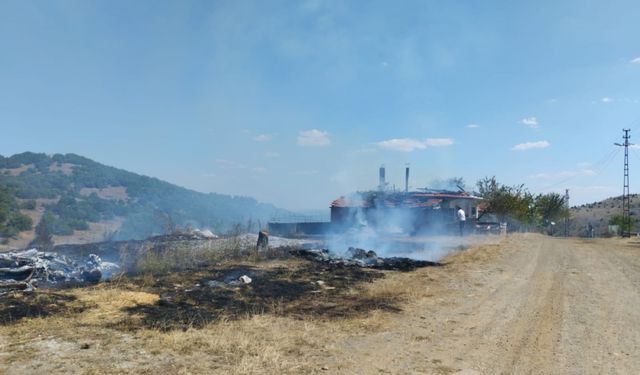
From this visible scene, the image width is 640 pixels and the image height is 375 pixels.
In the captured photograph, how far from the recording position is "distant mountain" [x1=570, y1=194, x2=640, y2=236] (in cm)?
6308

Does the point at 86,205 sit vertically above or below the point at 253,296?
above

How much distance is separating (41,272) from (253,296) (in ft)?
19.0

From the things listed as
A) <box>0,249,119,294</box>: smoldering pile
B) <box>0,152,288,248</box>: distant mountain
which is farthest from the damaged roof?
<box>0,249,119,294</box>: smoldering pile

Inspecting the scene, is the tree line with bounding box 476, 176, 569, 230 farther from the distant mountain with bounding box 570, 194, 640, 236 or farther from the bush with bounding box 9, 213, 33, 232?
the bush with bounding box 9, 213, 33, 232

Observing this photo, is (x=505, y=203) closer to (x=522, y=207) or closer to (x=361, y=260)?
(x=522, y=207)

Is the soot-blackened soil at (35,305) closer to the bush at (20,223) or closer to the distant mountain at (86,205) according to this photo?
the distant mountain at (86,205)

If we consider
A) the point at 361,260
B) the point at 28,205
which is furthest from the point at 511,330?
the point at 28,205

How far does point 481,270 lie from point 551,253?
8544mm

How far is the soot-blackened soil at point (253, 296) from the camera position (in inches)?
324

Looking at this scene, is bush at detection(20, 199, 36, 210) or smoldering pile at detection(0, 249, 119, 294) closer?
smoldering pile at detection(0, 249, 119, 294)

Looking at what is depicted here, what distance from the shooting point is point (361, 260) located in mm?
17219

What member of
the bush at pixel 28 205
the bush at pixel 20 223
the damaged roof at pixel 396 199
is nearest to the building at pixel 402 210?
the damaged roof at pixel 396 199

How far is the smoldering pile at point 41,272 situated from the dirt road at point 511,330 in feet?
26.2

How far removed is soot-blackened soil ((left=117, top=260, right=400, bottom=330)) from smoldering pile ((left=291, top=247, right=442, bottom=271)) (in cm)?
134
